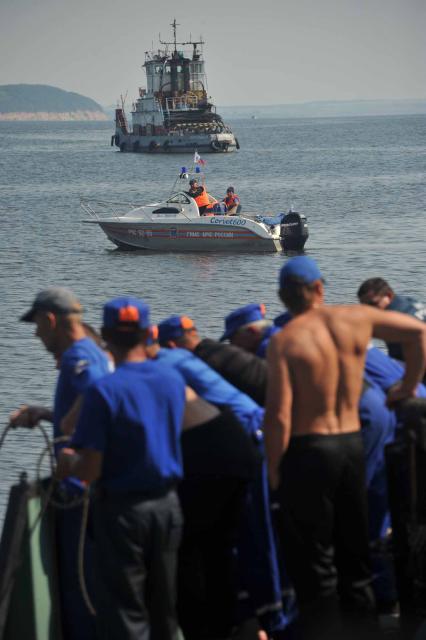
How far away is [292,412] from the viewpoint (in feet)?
17.0

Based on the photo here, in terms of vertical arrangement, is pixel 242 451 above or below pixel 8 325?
above

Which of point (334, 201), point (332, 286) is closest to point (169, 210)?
point (332, 286)

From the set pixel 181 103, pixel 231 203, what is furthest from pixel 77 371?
pixel 181 103

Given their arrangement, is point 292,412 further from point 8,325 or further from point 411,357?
point 8,325

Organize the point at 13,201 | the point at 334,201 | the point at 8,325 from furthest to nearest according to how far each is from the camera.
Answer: the point at 13,201 < the point at 334,201 < the point at 8,325

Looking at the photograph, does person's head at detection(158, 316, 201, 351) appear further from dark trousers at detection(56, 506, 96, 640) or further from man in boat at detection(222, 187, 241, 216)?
man in boat at detection(222, 187, 241, 216)

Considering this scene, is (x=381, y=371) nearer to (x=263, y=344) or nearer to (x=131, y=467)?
(x=263, y=344)

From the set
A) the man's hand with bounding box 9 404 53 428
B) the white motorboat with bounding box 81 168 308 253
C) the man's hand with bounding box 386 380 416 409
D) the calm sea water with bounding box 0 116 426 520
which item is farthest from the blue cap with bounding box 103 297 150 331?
the white motorboat with bounding box 81 168 308 253

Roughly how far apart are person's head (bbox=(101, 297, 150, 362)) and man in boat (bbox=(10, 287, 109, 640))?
0.32m

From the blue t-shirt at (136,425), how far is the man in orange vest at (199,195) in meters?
28.0

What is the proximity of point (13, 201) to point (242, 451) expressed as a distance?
62567mm

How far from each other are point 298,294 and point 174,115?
108m

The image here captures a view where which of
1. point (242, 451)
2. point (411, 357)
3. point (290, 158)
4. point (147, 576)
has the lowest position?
point (290, 158)

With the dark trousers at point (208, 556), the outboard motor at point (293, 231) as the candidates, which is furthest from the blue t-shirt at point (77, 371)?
the outboard motor at point (293, 231)
